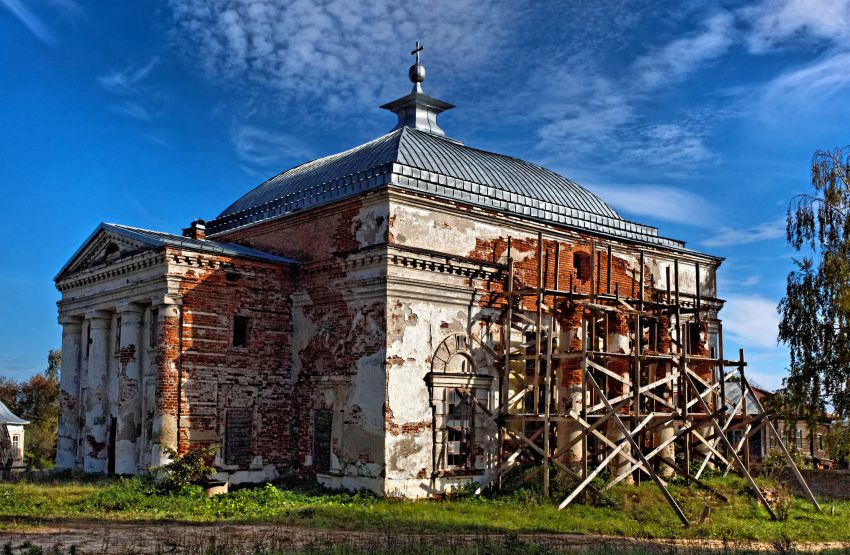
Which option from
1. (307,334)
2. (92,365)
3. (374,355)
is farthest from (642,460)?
(92,365)

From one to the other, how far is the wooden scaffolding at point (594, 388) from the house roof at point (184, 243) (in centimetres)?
555

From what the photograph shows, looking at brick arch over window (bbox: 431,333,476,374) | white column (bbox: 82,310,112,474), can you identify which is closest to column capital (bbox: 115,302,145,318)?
white column (bbox: 82,310,112,474)

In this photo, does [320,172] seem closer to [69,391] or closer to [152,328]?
[152,328]

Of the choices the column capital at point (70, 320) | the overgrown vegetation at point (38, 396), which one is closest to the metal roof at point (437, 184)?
the column capital at point (70, 320)

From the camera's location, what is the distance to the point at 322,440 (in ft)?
57.1

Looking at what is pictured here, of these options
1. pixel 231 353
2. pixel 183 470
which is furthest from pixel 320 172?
pixel 183 470

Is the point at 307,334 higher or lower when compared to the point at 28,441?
higher

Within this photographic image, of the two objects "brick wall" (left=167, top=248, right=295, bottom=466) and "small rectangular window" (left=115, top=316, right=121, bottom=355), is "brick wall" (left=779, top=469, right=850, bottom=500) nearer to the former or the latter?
"brick wall" (left=167, top=248, right=295, bottom=466)

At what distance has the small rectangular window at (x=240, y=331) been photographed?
17.9 meters

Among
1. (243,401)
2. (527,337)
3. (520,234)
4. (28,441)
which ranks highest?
(520,234)

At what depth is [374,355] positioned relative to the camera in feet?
53.6

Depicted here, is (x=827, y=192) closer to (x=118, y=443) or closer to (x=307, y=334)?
(x=307, y=334)

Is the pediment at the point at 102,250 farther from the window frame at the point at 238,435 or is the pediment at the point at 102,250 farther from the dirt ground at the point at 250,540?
the dirt ground at the point at 250,540

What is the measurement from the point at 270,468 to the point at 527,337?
6.31 meters
